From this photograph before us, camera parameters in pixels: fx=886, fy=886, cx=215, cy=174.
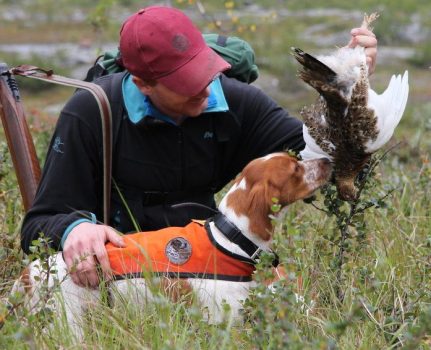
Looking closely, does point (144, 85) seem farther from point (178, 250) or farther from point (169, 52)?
point (178, 250)

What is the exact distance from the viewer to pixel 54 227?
3857mm

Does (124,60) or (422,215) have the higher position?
(124,60)

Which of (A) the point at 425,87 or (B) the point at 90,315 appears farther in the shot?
(A) the point at 425,87

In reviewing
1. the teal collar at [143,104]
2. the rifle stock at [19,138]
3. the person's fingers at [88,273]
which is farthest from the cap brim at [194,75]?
the rifle stock at [19,138]

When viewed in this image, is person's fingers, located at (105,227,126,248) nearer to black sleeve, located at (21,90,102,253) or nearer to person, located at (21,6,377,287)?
person, located at (21,6,377,287)

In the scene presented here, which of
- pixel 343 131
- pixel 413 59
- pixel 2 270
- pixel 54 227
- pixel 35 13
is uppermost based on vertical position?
pixel 343 131

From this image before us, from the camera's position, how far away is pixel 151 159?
13.4 ft

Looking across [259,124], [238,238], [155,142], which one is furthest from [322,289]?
[155,142]

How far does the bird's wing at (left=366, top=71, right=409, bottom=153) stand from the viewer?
3.38 metres

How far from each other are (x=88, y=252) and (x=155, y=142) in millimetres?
652

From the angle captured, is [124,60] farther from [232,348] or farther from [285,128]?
[232,348]

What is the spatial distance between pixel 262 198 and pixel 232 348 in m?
0.90

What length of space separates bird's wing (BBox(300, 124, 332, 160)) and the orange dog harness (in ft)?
1.77

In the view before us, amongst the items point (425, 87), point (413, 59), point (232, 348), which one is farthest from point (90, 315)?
point (413, 59)
